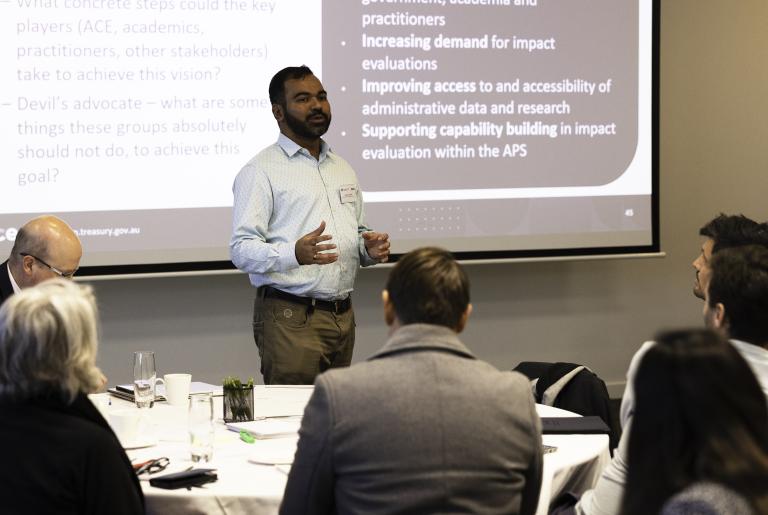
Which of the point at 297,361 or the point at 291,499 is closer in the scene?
the point at 291,499

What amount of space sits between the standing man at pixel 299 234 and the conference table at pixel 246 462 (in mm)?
942

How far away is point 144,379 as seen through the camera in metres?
2.89

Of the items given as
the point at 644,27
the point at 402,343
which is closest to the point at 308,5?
the point at 644,27

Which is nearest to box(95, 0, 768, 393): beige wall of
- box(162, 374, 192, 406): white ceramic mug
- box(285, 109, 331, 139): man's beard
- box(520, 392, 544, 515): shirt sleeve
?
box(285, 109, 331, 139): man's beard

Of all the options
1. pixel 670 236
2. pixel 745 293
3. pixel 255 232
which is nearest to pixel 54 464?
pixel 745 293

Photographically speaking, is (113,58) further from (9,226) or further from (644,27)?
(644,27)

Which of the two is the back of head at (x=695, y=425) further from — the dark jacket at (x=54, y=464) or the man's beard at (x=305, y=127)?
the man's beard at (x=305, y=127)

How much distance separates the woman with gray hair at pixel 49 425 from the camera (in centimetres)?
185

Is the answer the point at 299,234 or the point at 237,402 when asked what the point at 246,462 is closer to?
the point at 237,402

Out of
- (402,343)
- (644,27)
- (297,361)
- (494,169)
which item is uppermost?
(644,27)

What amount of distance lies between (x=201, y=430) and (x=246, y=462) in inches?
5.1

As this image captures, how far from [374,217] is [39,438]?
3.43 m

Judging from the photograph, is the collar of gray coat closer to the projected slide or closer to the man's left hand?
the man's left hand

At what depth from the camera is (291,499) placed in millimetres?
1881
